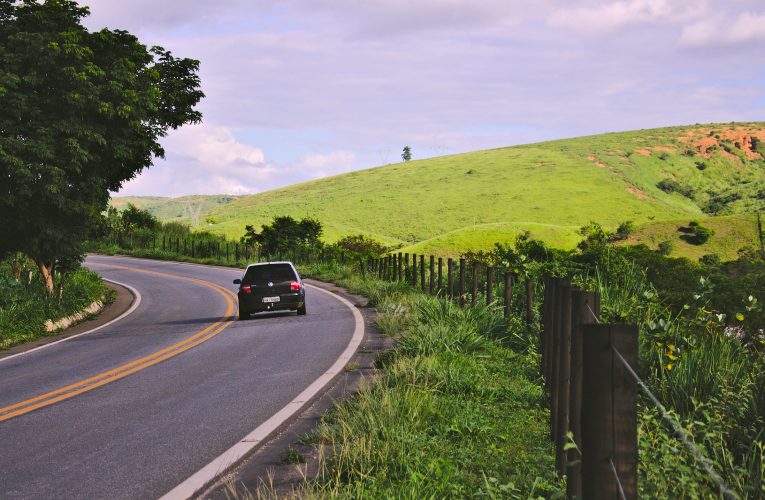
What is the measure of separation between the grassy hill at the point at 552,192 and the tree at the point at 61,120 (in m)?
42.4

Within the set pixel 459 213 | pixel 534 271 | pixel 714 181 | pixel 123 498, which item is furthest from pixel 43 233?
pixel 714 181

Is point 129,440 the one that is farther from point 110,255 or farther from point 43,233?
point 110,255

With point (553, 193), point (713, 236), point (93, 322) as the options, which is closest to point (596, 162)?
point (553, 193)

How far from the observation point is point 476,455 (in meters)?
6.25

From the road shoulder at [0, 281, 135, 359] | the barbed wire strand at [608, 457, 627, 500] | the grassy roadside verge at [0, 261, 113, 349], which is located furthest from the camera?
the grassy roadside verge at [0, 261, 113, 349]

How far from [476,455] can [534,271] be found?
1246cm

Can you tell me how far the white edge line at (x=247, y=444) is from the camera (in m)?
6.14

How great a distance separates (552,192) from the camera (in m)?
113

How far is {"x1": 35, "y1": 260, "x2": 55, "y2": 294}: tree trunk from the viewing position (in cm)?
2264

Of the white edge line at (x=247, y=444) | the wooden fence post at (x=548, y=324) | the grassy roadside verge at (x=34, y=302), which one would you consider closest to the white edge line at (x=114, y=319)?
the grassy roadside verge at (x=34, y=302)

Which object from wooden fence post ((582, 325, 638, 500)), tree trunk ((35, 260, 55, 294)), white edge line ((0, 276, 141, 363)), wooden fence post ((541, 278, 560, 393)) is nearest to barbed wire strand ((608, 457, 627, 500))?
wooden fence post ((582, 325, 638, 500))

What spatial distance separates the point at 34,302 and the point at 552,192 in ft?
324

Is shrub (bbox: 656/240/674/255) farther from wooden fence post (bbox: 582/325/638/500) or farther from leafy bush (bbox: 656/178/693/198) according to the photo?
wooden fence post (bbox: 582/325/638/500)

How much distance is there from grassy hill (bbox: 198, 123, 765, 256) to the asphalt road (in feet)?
154
